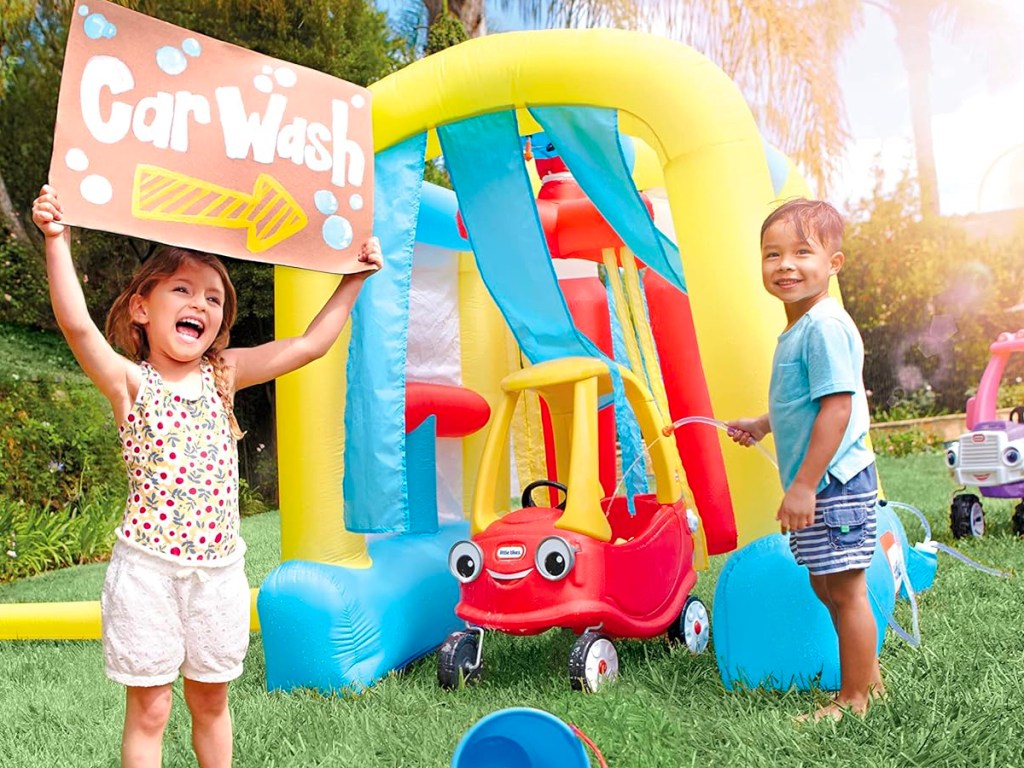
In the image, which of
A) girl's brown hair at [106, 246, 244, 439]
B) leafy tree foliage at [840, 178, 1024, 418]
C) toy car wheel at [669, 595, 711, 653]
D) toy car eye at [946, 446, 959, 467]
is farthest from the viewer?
leafy tree foliage at [840, 178, 1024, 418]

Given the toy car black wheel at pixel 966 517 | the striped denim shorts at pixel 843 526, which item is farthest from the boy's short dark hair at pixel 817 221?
the toy car black wheel at pixel 966 517

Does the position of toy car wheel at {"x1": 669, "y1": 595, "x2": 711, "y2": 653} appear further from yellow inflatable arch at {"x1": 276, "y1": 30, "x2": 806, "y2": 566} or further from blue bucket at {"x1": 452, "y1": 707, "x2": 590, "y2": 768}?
blue bucket at {"x1": 452, "y1": 707, "x2": 590, "y2": 768}

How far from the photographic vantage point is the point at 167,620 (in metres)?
1.88

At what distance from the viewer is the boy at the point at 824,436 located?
231 cm

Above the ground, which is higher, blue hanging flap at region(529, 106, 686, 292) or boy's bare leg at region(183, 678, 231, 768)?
blue hanging flap at region(529, 106, 686, 292)

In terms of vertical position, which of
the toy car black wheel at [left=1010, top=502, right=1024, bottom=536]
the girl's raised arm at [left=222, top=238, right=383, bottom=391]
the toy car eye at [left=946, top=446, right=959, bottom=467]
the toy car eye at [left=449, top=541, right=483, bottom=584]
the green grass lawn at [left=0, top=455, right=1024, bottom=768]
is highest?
the girl's raised arm at [left=222, top=238, right=383, bottom=391]

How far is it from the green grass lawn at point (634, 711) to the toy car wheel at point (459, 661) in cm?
5

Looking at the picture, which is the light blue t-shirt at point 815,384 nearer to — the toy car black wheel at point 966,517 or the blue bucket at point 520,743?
the blue bucket at point 520,743

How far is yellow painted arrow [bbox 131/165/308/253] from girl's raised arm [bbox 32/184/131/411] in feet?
0.62

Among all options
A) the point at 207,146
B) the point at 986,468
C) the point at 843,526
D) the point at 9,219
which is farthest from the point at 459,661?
the point at 9,219

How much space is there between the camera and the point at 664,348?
14.3 feet

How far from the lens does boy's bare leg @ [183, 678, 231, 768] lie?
6.53ft

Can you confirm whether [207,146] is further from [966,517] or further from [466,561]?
[966,517]

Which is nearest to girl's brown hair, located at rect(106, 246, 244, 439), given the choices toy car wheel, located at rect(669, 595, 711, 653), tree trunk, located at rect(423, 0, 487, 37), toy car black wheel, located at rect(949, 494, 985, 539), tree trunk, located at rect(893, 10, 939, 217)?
toy car wheel, located at rect(669, 595, 711, 653)
